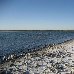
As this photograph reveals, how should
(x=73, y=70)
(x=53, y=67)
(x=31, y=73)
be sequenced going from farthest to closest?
(x=53, y=67) < (x=73, y=70) < (x=31, y=73)

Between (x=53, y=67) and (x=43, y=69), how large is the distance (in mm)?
1115

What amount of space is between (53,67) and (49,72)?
64.8 inches

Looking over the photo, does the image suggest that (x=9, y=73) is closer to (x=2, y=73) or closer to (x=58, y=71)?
(x=2, y=73)

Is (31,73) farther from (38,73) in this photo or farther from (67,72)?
(67,72)

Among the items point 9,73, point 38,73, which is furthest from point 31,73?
point 9,73

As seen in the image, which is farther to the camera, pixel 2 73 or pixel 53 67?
pixel 53 67

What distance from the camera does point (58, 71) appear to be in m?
14.6

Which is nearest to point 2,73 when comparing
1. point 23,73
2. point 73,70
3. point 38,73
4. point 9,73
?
point 9,73

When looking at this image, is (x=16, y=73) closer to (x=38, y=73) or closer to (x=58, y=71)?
(x=38, y=73)

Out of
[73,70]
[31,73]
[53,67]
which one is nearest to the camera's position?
[31,73]

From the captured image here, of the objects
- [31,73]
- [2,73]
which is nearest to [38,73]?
[31,73]

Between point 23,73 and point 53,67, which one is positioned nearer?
point 23,73

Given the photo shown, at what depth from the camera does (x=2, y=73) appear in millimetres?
14484

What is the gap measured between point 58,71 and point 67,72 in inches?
27.2
